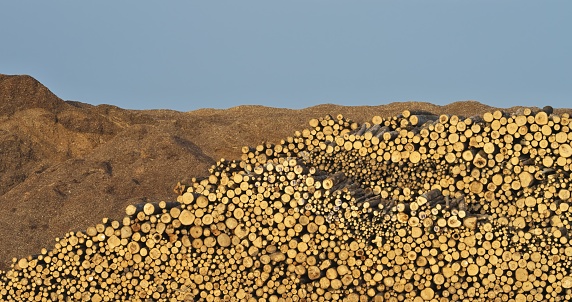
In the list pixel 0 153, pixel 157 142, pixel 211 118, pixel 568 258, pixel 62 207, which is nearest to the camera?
pixel 568 258

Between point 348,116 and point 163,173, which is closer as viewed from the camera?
point 163,173

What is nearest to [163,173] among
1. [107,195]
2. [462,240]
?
[107,195]

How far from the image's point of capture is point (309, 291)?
472 inches

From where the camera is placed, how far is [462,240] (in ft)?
38.0

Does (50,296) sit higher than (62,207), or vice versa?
(62,207)

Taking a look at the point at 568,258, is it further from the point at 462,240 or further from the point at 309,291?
the point at 309,291

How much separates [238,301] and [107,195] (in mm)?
6258

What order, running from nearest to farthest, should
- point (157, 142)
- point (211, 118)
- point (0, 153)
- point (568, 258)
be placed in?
point (568, 258) → point (157, 142) → point (0, 153) → point (211, 118)

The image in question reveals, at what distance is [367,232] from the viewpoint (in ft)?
38.7

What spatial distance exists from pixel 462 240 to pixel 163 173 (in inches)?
333

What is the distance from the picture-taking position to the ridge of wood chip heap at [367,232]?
38.0 feet

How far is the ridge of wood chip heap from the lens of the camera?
11578 millimetres

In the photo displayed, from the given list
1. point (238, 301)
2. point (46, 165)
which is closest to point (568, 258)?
point (238, 301)

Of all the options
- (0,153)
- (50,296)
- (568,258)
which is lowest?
(50,296)
